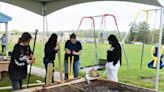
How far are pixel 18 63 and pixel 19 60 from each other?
5 cm

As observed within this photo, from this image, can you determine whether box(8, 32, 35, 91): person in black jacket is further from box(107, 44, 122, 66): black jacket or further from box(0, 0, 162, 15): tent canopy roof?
box(0, 0, 162, 15): tent canopy roof

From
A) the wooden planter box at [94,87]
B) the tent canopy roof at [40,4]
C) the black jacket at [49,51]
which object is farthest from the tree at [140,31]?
the wooden planter box at [94,87]

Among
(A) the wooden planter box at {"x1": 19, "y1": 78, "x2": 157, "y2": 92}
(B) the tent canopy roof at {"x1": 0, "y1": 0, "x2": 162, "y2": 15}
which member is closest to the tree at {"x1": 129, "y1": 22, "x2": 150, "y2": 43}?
(B) the tent canopy roof at {"x1": 0, "y1": 0, "x2": 162, "y2": 15}

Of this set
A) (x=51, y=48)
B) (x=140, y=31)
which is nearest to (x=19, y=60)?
(x=51, y=48)

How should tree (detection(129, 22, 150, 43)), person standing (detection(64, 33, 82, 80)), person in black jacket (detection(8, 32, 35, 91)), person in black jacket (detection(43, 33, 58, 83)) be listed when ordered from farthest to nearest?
tree (detection(129, 22, 150, 43)) < person standing (detection(64, 33, 82, 80)) < person in black jacket (detection(43, 33, 58, 83)) < person in black jacket (detection(8, 32, 35, 91))

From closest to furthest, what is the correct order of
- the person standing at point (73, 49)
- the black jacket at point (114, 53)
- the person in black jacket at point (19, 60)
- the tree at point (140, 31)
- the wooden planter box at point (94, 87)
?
→ the wooden planter box at point (94, 87)
the person in black jacket at point (19, 60)
the black jacket at point (114, 53)
the person standing at point (73, 49)
the tree at point (140, 31)

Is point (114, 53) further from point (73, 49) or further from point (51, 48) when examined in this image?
point (51, 48)

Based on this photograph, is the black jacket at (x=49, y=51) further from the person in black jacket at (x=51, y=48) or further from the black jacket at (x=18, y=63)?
the black jacket at (x=18, y=63)

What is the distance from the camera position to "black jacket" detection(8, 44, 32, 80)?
16.6 feet

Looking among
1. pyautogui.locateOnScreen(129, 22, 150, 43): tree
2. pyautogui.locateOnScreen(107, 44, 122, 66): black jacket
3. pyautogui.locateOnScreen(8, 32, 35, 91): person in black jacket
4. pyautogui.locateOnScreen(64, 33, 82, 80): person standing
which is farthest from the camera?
pyautogui.locateOnScreen(129, 22, 150, 43): tree

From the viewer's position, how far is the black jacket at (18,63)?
5062mm

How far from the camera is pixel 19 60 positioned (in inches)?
200

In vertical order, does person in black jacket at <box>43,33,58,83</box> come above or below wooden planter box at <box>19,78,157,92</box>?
above

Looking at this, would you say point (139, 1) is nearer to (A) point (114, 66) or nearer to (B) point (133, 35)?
(A) point (114, 66)
